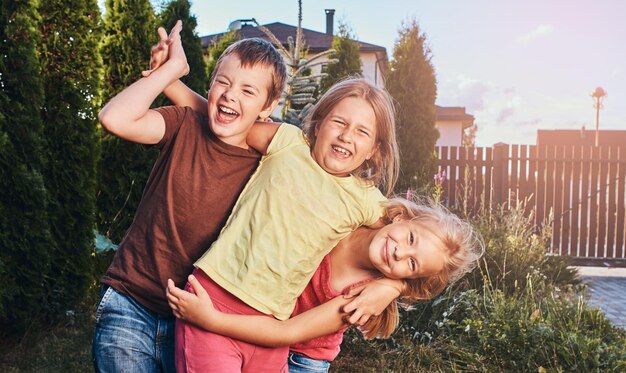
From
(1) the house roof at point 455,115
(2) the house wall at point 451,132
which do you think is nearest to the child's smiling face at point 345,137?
(1) the house roof at point 455,115

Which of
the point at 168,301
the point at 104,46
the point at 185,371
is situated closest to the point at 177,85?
the point at 168,301

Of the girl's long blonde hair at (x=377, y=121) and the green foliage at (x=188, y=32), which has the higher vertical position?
the green foliage at (x=188, y=32)

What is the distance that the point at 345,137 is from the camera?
5.56 ft

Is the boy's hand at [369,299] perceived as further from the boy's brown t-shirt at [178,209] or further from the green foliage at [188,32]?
the green foliage at [188,32]

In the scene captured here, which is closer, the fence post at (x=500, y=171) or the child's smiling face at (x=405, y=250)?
the child's smiling face at (x=405, y=250)

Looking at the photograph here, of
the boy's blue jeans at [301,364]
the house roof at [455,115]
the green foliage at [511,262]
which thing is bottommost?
the green foliage at [511,262]

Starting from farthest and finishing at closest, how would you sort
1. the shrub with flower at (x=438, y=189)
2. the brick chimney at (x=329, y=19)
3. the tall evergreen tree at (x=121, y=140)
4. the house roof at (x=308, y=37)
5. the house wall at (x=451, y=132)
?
1. the house wall at (x=451, y=132)
2. the brick chimney at (x=329, y=19)
3. the house roof at (x=308, y=37)
4. the tall evergreen tree at (x=121, y=140)
5. the shrub with flower at (x=438, y=189)

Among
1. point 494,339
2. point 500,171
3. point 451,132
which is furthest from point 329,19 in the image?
point 494,339

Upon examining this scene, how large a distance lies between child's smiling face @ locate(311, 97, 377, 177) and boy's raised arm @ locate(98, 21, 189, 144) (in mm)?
430

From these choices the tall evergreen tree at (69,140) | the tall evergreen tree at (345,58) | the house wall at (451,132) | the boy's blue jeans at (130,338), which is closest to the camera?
the boy's blue jeans at (130,338)

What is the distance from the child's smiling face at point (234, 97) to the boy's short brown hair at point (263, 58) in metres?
0.02

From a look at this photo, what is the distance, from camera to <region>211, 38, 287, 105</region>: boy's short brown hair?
1.70 meters

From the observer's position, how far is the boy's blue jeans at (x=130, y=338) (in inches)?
64.3

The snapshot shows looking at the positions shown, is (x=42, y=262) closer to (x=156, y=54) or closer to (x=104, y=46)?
(x=104, y=46)
